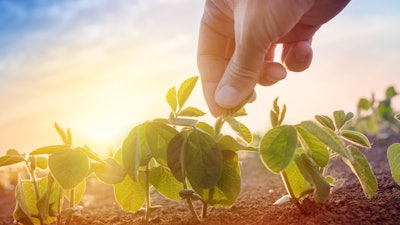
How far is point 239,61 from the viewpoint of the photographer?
214 cm

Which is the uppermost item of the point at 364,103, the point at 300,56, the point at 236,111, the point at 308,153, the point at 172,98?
the point at 300,56

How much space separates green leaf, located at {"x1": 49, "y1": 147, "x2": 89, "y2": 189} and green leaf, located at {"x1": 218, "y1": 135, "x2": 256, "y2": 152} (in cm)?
52

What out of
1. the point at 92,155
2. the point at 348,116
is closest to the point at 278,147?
the point at 348,116

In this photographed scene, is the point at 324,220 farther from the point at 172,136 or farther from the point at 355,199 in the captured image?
the point at 172,136

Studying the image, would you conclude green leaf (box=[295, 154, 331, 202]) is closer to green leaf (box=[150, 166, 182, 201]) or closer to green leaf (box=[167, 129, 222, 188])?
green leaf (box=[167, 129, 222, 188])

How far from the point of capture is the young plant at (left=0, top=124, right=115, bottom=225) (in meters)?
1.71

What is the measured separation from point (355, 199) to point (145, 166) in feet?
3.16

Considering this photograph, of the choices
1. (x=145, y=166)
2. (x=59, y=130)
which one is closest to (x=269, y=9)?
(x=145, y=166)

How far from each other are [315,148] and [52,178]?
1.07 m

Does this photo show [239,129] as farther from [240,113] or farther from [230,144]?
[240,113]

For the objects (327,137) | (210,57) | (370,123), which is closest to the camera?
(327,137)

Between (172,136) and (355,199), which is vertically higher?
(172,136)

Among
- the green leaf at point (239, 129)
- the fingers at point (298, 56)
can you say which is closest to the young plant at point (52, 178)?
the green leaf at point (239, 129)

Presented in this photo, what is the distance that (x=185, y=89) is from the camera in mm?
1891
